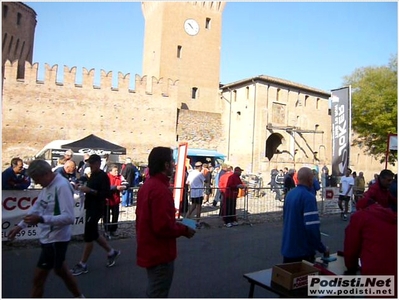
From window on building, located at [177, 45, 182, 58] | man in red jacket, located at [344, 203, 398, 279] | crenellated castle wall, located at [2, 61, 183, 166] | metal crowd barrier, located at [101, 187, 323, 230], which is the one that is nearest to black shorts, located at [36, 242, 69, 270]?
man in red jacket, located at [344, 203, 398, 279]

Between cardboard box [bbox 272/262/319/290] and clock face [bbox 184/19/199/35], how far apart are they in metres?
38.7

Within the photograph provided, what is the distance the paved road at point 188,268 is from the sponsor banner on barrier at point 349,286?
172cm

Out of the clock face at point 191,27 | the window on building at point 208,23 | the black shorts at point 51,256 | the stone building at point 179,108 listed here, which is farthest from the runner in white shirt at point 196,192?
the window on building at point 208,23

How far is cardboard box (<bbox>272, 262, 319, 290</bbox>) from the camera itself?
9.69ft

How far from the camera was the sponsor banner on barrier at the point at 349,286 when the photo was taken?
2.72 meters

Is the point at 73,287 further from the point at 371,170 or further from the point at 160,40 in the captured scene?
the point at 371,170

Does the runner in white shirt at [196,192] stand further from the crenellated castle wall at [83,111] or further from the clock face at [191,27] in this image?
the clock face at [191,27]

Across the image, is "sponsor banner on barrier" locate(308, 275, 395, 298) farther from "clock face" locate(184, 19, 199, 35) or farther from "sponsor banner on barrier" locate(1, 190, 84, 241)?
"clock face" locate(184, 19, 199, 35)

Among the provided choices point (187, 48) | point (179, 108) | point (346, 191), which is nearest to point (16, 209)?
point (346, 191)

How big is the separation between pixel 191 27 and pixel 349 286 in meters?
39.5

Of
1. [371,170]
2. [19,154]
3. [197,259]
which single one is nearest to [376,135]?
[371,170]

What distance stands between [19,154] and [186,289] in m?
27.4

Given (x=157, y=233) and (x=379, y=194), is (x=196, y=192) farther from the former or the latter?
(x=157, y=233)

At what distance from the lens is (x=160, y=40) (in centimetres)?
3772
